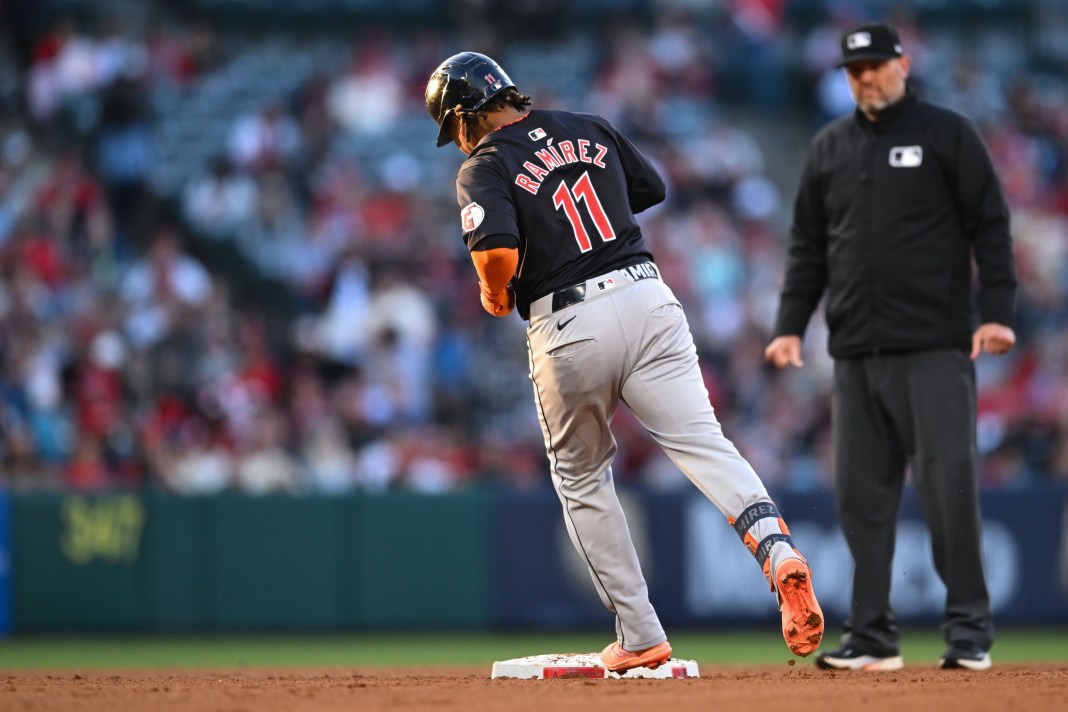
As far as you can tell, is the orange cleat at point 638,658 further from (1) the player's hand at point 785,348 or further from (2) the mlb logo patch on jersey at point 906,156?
(2) the mlb logo patch on jersey at point 906,156

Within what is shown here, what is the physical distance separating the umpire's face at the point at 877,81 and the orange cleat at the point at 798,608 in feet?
6.26

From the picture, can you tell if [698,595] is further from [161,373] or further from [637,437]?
[161,373]

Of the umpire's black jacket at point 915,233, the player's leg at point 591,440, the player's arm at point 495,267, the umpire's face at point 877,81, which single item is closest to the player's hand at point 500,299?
the player's arm at point 495,267

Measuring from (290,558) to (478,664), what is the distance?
8.83ft

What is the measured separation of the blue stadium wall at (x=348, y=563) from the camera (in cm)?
1031

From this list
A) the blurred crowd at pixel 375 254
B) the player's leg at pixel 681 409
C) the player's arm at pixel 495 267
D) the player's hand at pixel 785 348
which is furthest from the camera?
the blurred crowd at pixel 375 254

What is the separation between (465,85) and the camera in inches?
217

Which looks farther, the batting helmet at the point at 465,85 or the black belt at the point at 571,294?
the batting helmet at the point at 465,85

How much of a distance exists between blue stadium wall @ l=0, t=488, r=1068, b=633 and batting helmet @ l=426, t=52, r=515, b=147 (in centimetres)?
518

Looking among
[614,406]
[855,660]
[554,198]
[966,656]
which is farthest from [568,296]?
[966,656]

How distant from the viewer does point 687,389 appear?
17.7ft

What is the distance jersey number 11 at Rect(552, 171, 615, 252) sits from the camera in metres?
5.38

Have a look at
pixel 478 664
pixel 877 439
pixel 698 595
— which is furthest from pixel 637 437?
pixel 877 439

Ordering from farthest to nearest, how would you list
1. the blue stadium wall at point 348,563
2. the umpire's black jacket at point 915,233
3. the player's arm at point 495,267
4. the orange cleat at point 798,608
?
the blue stadium wall at point 348,563 < the umpire's black jacket at point 915,233 < the player's arm at point 495,267 < the orange cleat at point 798,608
